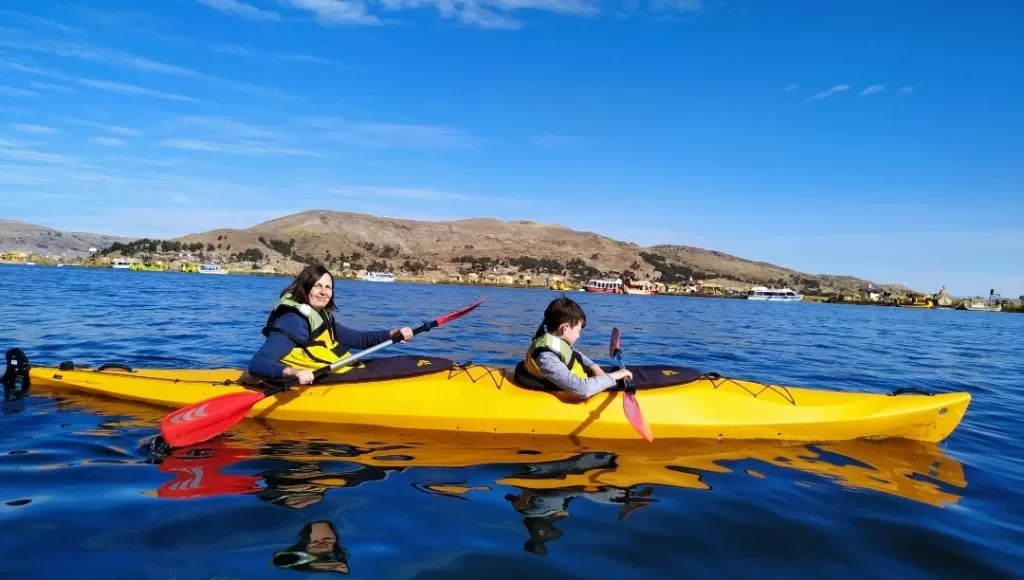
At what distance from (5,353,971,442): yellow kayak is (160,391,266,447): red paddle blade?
734mm

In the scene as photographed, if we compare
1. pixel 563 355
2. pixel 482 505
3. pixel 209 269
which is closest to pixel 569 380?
pixel 563 355

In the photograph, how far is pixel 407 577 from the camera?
10.4 feet

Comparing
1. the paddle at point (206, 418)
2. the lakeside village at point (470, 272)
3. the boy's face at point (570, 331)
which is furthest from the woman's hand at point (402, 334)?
the lakeside village at point (470, 272)

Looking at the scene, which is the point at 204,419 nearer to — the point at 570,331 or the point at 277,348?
the point at 277,348

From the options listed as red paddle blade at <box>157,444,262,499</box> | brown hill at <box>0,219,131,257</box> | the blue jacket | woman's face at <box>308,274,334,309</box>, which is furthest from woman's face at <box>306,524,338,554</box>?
brown hill at <box>0,219,131,257</box>

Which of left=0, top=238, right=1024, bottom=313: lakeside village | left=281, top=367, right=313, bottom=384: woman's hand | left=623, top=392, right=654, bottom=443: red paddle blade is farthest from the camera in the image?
left=0, top=238, right=1024, bottom=313: lakeside village

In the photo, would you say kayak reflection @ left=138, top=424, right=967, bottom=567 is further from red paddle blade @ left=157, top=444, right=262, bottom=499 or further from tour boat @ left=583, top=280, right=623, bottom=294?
tour boat @ left=583, top=280, right=623, bottom=294

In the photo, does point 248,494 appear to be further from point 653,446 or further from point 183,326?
point 183,326

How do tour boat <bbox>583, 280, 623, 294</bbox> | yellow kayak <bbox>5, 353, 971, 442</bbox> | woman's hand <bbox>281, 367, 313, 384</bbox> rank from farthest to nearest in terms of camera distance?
tour boat <bbox>583, 280, 623, 294</bbox>, yellow kayak <bbox>5, 353, 971, 442</bbox>, woman's hand <bbox>281, 367, 313, 384</bbox>

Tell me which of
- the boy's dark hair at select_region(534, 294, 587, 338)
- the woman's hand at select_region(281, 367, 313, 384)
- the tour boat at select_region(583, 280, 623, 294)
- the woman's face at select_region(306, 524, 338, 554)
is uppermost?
the tour boat at select_region(583, 280, 623, 294)

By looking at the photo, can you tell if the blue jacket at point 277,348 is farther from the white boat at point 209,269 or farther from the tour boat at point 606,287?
the white boat at point 209,269

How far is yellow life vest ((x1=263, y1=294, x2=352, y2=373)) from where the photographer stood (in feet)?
19.9

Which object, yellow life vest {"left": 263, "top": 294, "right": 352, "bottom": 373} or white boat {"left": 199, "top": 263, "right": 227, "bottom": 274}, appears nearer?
yellow life vest {"left": 263, "top": 294, "right": 352, "bottom": 373}

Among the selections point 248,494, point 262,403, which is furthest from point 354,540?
point 262,403
